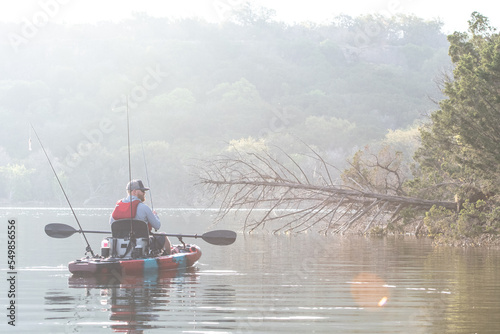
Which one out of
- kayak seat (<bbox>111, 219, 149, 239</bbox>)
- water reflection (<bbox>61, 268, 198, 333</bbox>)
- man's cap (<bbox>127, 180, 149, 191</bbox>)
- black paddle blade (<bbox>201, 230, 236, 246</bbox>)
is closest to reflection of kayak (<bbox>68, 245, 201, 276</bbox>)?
water reflection (<bbox>61, 268, 198, 333</bbox>)

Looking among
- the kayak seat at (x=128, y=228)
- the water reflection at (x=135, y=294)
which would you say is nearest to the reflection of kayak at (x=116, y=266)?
the water reflection at (x=135, y=294)

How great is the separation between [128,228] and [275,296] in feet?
12.7

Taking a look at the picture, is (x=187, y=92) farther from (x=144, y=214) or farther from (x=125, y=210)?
(x=125, y=210)

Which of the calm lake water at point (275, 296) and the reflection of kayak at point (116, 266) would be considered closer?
the calm lake water at point (275, 296)

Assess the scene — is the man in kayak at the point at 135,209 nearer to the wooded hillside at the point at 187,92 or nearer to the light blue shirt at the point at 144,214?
the light blue shirt at the point at 144,214

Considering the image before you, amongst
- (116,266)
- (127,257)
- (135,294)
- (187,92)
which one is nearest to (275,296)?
(135,294)

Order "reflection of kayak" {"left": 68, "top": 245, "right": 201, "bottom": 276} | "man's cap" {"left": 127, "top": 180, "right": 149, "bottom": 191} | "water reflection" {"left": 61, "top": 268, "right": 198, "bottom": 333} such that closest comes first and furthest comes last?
"water reflection" {"left": 61, "top": 268, "right": 198, "bottom": 333}, "reflection of kayak" {"left": 68, "top": 245, "right": 201, "bottom": 276}, "man's cap" {"left": 127, "top": 180, "right": 149, "bottom": 191}

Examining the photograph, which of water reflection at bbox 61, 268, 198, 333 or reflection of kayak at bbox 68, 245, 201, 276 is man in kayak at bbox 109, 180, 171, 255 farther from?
water reflection at bbox 61, 268, 198, 333

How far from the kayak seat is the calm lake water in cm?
83

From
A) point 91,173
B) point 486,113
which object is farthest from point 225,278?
point 91,173

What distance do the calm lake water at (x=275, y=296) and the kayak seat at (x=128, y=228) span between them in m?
0.83

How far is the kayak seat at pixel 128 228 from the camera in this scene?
48.9 ft

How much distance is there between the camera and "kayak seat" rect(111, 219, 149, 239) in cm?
1490

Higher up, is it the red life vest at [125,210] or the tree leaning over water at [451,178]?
the tree leaning over water at [451,178]
